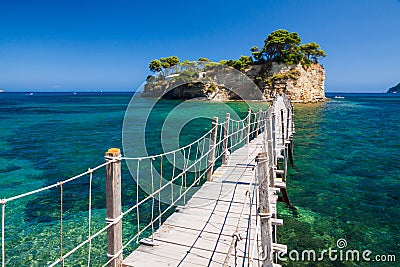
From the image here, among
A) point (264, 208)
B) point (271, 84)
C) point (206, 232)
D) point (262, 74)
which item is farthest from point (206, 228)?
point (262, 74)

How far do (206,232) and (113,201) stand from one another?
1.84 m

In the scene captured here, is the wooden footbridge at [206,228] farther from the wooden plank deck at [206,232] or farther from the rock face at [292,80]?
Result: the rock face at [292,80]

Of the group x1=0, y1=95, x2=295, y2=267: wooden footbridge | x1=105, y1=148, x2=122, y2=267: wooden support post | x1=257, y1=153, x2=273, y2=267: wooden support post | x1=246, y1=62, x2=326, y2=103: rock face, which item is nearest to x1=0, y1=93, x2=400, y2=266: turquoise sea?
x1=0, y1=95, x2=295, y2=267: wooden footbridge

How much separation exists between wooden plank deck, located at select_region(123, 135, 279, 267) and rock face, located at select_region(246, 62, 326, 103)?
139ft

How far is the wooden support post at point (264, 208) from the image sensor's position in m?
3.29

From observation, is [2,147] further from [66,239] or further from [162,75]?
[162,75]

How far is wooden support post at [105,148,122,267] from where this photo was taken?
9.16 feet

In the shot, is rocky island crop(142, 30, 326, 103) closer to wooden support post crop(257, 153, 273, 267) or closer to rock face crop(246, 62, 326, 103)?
rock face crop(246, 62, 326, 103)

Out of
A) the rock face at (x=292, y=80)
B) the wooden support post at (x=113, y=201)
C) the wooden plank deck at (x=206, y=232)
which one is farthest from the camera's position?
the rock face at (x=292, y=80)

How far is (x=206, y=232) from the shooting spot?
414cm

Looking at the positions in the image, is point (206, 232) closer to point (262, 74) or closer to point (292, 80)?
point (292, 80)

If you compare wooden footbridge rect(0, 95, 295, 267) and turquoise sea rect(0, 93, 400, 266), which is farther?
turquoise sea rect(0, 93, 400, 266)

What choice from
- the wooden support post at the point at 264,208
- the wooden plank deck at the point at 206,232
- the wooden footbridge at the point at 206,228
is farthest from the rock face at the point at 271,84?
the wooden support post at the point at 264,208

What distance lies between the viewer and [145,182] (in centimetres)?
966
